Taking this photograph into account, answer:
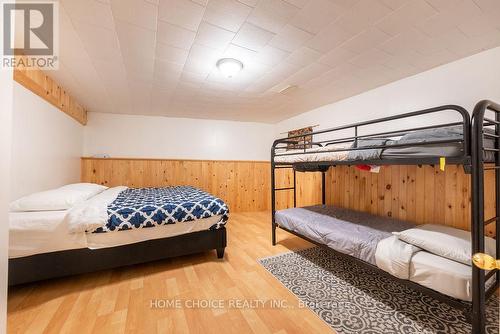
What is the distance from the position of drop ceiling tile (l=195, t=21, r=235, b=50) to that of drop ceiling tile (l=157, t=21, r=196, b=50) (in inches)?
3.1

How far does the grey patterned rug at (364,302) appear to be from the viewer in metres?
1.35

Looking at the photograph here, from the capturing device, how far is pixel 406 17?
4.91ft

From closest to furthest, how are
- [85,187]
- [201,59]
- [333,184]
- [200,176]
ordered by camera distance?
[201,59], [85,187], [333,184], [200,176]

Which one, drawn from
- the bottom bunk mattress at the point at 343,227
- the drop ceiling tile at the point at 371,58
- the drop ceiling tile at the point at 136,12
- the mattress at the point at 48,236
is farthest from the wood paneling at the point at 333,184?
the drop ceiling tile at the point at 136,12

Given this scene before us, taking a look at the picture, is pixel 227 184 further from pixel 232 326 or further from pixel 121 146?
pixel 232 326

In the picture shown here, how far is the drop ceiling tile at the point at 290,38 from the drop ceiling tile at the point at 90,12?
1302 mm

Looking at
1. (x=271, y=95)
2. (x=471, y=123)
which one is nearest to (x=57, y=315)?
(x=471, y=123)

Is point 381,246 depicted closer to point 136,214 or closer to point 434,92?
point 434,92

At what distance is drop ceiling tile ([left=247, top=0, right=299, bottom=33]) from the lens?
1400 mm

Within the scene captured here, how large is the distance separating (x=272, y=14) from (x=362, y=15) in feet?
2.21

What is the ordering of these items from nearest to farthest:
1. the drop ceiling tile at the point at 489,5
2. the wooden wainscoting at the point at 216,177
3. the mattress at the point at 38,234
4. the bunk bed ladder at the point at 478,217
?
1. the bunk bed ladder at the point at 478,217
2. the drop ceiling tile at the point at 489,5
3. the mattress at the point at 38,234
4. the wooden wainscoting at the point at 216,177

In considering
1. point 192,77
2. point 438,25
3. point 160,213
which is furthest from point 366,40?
point 160,213

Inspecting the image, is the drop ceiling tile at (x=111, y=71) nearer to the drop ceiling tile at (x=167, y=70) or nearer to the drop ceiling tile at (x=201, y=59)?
the drop ceiling tile at (x=167, y=70)

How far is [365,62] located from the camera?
214 centimetres
